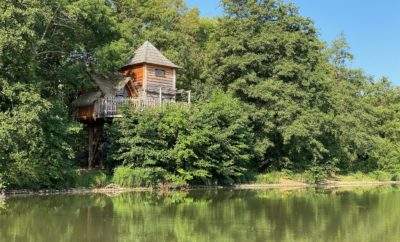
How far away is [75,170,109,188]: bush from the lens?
29.6 m

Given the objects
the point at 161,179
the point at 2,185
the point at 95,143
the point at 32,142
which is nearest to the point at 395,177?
the point at 161,179

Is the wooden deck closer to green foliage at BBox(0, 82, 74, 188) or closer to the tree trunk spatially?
the tree trunk

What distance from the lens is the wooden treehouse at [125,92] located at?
32812mm

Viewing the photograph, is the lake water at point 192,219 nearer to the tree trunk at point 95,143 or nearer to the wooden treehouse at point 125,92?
the wooden treehouse at point 125,92

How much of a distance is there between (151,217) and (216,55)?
24.3 m

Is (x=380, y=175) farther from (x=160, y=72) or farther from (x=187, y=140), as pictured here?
(x=187, y=140)

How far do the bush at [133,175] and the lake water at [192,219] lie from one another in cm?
340

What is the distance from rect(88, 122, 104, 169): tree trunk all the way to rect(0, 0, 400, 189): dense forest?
1.11 meters

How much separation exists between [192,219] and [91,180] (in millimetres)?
12976

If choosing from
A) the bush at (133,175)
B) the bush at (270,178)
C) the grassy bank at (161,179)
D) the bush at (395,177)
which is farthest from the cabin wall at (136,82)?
the bush at (395,177)

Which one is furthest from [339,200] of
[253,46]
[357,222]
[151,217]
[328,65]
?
[328,65]

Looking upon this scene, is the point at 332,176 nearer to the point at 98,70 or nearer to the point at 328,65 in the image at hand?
the point at 328,65

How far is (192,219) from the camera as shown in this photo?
18250 mm

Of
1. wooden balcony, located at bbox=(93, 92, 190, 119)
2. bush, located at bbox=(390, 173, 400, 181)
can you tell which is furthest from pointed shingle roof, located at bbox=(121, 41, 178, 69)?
bush, located at bbox=(390, 173, 400, 181)
